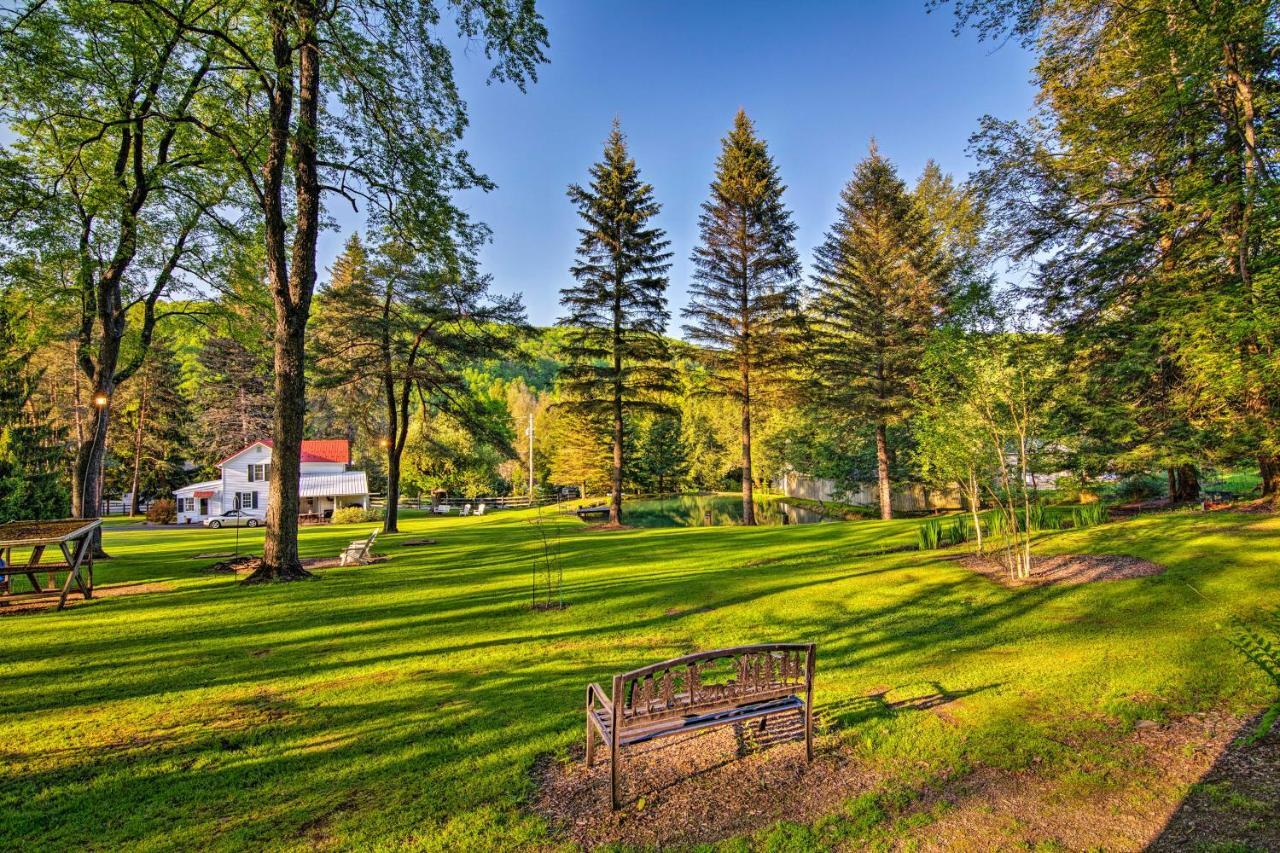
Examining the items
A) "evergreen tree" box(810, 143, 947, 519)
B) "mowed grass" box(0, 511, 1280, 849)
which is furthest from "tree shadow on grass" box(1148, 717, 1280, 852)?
"evergreen tree" box(810, 143, 947, 519)

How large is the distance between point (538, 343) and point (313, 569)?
42.4ft

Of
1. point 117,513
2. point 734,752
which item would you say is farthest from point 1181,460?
point 117,513

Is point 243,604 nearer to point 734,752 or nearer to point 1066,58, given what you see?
point 734,752

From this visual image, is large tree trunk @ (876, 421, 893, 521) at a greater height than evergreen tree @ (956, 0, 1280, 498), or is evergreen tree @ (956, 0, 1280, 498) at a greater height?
evergreen tree @ (956, 0, 1280, 498)

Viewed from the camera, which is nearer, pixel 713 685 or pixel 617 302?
pixel 713 685

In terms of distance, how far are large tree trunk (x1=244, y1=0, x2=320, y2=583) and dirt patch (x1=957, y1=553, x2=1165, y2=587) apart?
43.6 feet

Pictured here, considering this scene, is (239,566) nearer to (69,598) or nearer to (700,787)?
(69,598)

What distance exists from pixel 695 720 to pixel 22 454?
3254 cm

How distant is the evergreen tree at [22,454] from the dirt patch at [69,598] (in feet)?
53.5

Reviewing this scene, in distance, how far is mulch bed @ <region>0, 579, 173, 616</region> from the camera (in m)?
8.66

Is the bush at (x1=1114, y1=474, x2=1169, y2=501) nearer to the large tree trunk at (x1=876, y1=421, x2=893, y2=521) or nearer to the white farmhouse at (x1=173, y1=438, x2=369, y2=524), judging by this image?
the large tree trunk at (x1=876, y1=421, x2=893, y2=521)

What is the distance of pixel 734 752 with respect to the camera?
4.22m

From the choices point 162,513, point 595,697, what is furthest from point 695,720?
point 162,513

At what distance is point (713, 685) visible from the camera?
421 centimetres
